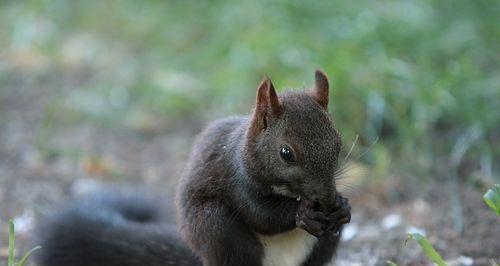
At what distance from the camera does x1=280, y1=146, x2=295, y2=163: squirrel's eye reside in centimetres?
305

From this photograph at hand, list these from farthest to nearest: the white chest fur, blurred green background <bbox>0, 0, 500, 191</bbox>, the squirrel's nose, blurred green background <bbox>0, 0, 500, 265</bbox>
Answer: blurred green background <bbox>0, 0, 500, 191</bbox>
blurred green background <bbox>0, 0, 500, 265</bbox>
the white chest fur
the squirrel's nose

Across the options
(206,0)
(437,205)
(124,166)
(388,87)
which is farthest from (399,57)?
(206,0)

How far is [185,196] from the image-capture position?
3.46 m

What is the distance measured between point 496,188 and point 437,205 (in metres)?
1.55

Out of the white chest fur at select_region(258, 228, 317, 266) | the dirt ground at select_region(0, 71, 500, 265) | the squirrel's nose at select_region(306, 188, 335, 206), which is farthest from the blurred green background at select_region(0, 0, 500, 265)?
the squirrel's nose at select_region(306, 188, 335, 206)

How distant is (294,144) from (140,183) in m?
2.34

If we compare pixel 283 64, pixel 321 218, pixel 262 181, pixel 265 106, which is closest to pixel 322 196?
pixel 321 218

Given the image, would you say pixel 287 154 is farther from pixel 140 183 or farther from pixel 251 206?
pixel 140 183

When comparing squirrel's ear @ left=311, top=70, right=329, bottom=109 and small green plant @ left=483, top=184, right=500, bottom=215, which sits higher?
squirrel's ear @ left=311, top=70, right=329, bottom=109

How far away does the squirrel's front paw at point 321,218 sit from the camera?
3.09 meters

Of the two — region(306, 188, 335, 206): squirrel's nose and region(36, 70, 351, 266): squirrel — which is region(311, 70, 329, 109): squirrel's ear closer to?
region(36, 70, 351, 266): squirrel

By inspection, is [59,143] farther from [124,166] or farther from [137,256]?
[137,256]

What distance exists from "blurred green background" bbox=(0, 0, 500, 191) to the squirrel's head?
1.78m

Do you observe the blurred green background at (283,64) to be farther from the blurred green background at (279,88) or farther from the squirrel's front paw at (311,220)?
the squirrel's front paw at (311,220)
